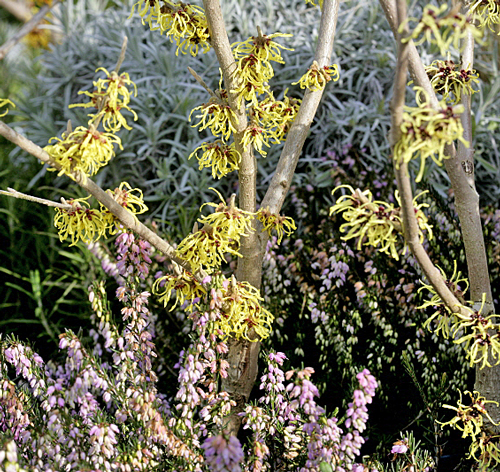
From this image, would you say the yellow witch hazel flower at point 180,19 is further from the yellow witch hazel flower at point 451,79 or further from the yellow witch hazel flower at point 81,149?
the yellow witch hazel flower at point 451,79

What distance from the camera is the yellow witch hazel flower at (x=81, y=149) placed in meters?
1.00

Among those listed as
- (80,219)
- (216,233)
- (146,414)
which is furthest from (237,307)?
(80,219)

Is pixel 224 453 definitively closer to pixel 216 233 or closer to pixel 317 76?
pixel 216 233

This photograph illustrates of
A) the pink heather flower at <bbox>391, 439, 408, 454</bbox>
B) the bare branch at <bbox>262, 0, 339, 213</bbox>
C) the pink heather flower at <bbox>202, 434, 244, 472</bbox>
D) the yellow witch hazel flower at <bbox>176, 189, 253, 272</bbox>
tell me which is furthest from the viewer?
the bare branch at <bbox>262, 0, 339, 213</bbox>

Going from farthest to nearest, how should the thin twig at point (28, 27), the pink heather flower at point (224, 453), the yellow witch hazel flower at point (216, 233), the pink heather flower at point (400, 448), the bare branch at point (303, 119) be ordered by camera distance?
the bare branch at point (303, 119), the pink heather flower at point (400, 448), the yellow witch hazel flower at point (216, 233), the pink heather flower at point (224, 453), the thin twig at point (28, 27)

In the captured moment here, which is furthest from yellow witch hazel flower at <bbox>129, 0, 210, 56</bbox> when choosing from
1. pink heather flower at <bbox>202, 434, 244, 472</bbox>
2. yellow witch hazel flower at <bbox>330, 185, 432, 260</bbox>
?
pink heather flower at <bbox>202, 434, 244, 472</bbox>

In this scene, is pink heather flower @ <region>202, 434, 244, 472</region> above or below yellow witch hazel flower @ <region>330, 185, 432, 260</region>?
below

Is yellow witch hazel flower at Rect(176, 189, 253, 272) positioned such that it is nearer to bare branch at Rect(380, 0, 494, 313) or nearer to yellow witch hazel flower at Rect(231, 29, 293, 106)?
yellow witch hazel flower at Rect(231, 29, 293, 106)

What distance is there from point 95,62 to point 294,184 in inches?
64.5

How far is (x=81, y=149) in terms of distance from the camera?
1.00 m

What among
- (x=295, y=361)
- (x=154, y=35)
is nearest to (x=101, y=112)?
(x=295, y=361)

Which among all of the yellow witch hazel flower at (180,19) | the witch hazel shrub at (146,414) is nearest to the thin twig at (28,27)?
the yellow witch hazel flower at (180,19)

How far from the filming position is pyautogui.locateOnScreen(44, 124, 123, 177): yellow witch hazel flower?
3.30 feet

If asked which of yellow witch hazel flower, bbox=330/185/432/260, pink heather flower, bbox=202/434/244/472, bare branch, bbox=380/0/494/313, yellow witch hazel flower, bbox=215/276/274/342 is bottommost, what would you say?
pink heather flower, bbox=202/434/244/472
